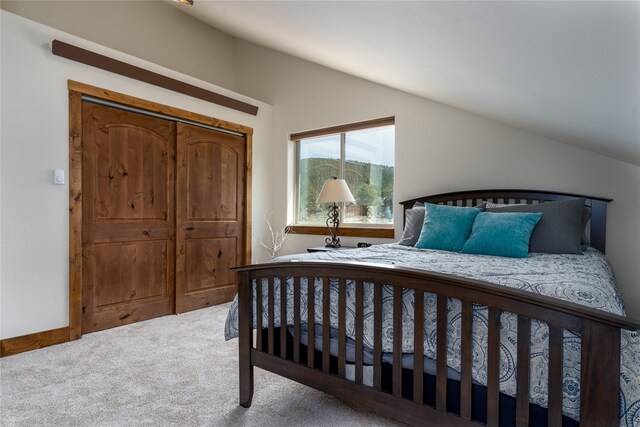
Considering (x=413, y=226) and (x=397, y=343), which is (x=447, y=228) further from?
(x=397, y=343)

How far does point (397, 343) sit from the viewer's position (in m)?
1.32

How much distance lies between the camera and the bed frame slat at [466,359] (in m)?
1.14

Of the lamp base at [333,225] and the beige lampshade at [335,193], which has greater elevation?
the beige lampshade at [335,193]

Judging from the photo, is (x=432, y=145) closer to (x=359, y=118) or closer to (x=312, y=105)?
(x=359, y=118)

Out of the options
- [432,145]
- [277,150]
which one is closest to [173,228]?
[277,150]

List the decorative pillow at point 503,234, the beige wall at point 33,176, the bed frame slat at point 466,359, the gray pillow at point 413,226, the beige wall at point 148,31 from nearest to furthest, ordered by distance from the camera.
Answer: the bed frame slat at point 466,359
the decorative pillow at point 503,234
the beige wall at point 33,176
the gray pillow at point 413,226
the beige wall at point 148,31

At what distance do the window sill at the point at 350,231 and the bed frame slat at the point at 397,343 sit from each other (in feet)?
7.71

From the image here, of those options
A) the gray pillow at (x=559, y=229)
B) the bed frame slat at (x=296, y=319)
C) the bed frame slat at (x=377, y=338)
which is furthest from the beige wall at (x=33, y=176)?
the gray pillow at (x=559, y=229)

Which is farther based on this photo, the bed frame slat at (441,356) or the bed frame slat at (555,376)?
the bed frame slat at (441,356)

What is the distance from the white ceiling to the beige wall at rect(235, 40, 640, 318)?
0.21 metres

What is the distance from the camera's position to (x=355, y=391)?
1427 mm

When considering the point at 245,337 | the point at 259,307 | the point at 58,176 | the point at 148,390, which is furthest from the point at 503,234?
the point at 58,176

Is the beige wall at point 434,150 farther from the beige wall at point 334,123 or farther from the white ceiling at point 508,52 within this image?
→ the white ceiling at point 508,52

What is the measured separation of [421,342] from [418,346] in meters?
0.02
